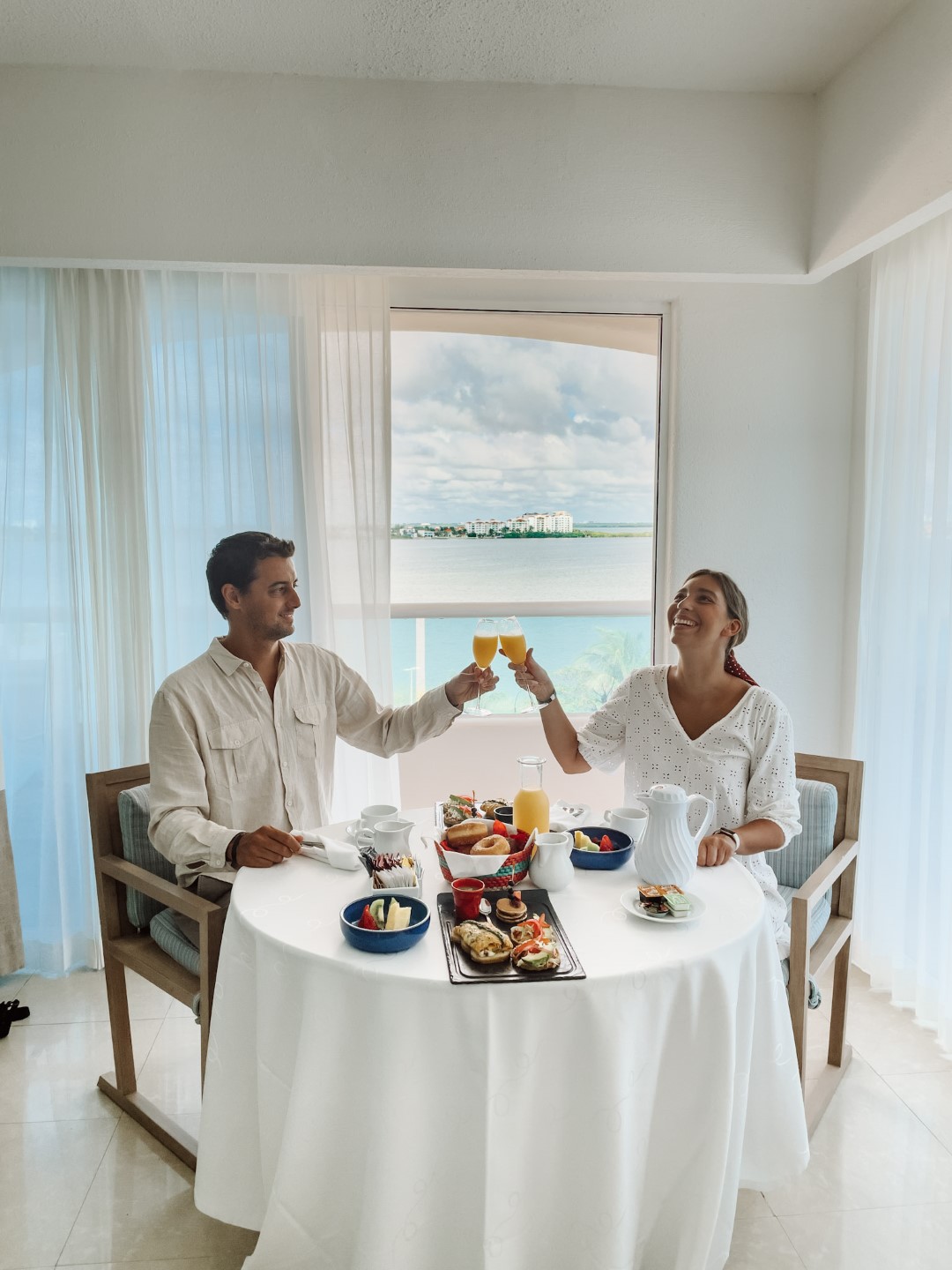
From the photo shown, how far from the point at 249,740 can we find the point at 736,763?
1235mm

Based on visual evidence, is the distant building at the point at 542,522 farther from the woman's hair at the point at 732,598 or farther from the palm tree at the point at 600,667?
the woman's hair at the point at 732,598

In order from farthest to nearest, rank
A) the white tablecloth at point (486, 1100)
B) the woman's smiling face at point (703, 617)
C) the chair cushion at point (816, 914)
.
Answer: the woman's smiling face at point (703, 617), the chair cushion at point (816, 914), the white tablecloth at point (486, 1100)

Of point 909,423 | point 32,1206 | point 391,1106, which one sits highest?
point 909,423

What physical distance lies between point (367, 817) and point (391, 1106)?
74 cm

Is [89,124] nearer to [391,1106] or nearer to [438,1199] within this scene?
[391,1106]

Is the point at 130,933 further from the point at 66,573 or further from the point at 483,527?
the point at 483,527

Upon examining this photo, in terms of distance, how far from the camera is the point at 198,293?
304cm

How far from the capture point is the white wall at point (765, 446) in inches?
127

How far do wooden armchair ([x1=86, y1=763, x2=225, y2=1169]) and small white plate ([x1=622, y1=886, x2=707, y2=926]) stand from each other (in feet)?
3.46

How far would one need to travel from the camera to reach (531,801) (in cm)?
201

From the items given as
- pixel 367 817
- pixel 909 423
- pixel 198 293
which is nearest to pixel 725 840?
pixel 367 817

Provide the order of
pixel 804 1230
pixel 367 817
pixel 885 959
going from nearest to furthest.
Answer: pixel 804 1230 < pixel 367 817 < pixel 885 959

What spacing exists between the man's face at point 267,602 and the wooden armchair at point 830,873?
4.74 feet

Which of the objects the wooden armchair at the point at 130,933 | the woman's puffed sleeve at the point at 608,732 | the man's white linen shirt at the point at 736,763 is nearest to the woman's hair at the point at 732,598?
the man's white linen shirt at the point at 736,763
